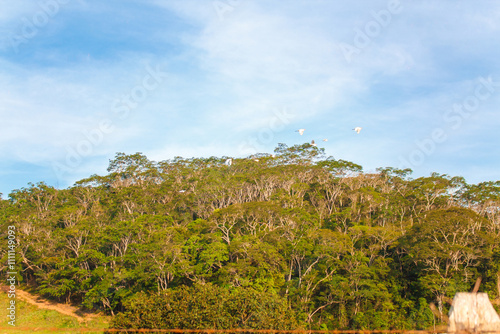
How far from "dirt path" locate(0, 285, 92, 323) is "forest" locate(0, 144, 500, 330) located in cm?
93

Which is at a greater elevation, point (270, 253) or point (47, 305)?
Answer: point (270, 253)

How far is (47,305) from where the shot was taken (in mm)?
32250

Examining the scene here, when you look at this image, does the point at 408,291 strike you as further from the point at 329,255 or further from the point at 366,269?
the point at 329,255

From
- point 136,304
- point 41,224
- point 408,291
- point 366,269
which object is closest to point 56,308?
point 41,224

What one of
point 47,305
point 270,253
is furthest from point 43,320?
point 270,253

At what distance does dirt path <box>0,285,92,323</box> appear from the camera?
98.9 ft

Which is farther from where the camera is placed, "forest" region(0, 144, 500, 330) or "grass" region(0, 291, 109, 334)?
→ "grass" region(0, 291, 109, 334)

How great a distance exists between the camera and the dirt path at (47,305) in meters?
30.1

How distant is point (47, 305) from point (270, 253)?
67.0ft

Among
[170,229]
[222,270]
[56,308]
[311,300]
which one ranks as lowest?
[56,308]

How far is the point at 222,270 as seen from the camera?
24672mm

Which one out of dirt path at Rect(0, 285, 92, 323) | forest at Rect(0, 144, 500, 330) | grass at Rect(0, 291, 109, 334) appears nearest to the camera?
forest at Rect(0, 144, 500, 330)

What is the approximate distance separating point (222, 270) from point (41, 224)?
21.6m

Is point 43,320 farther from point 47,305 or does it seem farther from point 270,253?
point 270,253
